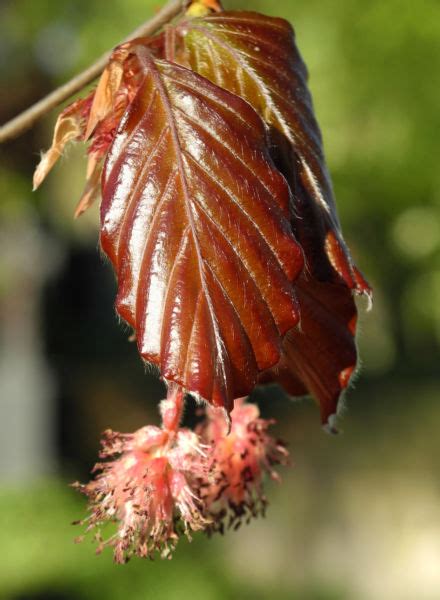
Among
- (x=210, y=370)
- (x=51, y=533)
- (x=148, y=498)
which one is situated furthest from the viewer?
(x=51, y=533)

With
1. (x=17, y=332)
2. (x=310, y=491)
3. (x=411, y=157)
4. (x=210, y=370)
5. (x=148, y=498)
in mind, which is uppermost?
(x=210, y=370)

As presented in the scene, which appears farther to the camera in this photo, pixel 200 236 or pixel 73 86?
pixel 73 86

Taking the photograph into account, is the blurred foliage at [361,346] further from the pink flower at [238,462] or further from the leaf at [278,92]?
the leaf at [278,92]

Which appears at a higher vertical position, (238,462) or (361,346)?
(238,462)

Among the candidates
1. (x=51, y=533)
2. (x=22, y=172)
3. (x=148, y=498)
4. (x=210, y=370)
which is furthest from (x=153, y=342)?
(x=22, y=172)

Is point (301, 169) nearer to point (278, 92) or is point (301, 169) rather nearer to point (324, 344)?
point (278, 92)

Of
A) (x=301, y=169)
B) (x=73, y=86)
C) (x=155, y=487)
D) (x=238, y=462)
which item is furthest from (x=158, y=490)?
(x=73, y=86)

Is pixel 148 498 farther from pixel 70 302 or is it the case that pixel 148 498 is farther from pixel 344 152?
pixel 70 302
